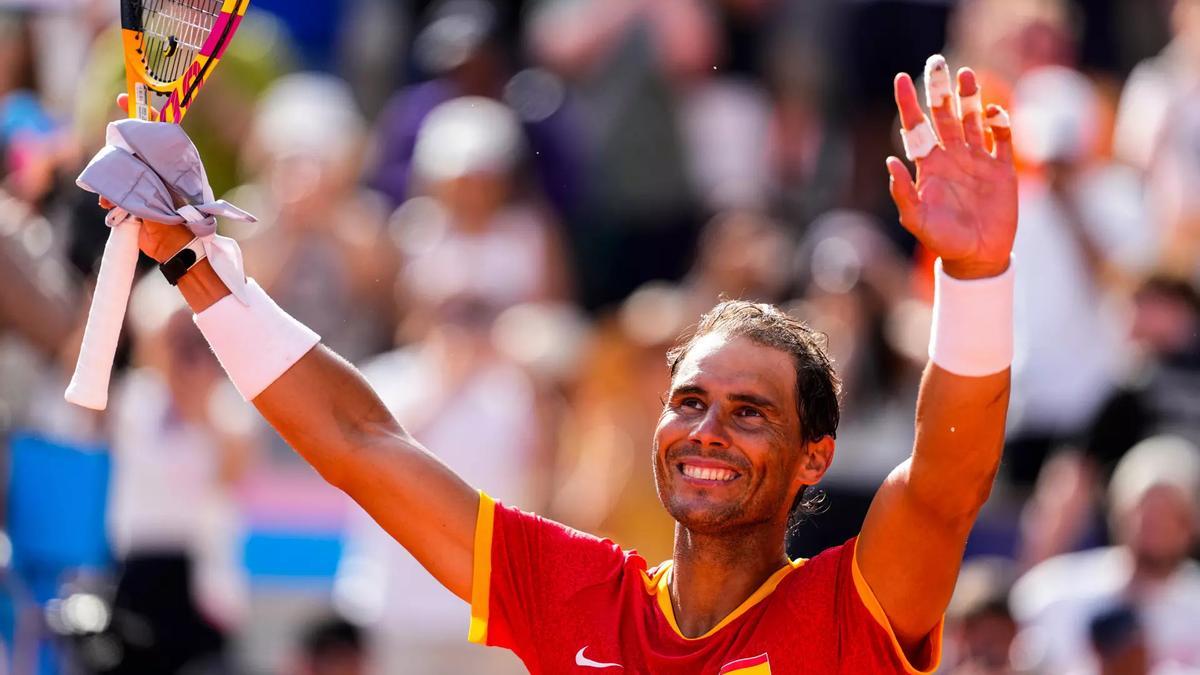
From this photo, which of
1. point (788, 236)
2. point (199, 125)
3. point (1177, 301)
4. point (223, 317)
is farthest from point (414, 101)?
point (223, 317)

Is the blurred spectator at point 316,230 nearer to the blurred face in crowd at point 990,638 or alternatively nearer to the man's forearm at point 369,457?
the blurred face in crowd at point 990,638

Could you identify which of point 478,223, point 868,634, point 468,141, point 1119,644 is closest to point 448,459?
point 478,223

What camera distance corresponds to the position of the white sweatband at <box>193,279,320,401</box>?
4477 millimetres

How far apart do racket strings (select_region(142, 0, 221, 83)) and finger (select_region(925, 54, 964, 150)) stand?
157cm

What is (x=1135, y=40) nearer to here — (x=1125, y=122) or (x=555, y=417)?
(x=1125, y=122)

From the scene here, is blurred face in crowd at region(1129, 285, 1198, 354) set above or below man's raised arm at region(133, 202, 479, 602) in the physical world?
above

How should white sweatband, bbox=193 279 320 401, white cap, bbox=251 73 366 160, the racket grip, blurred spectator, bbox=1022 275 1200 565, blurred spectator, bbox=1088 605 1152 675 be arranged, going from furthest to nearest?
1. white cap, bbox=251 73 366 160
2. blurred spectator, bbox=1022 275 1200 565
3. blurred spectator, bbox=1088 605 1152 675
4. white sweatband, bbox=193 279 320 401
5. the racket grip

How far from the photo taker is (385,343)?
374 inches

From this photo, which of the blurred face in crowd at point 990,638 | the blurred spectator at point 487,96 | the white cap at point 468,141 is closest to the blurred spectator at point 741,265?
the blurred spectator at point 487,96

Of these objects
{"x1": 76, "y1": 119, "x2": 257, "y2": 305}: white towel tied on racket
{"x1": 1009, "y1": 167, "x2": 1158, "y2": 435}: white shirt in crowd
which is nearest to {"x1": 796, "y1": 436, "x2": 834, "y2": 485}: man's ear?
{"x1": 76, "y1": 119, "x2": 257, "y2": 305}: white towel tied on racket

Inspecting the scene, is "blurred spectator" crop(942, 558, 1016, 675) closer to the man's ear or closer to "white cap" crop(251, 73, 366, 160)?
the man's ear

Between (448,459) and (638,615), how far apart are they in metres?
3.93

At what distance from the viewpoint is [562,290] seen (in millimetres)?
9594

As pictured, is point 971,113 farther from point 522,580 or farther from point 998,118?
point 522,580
